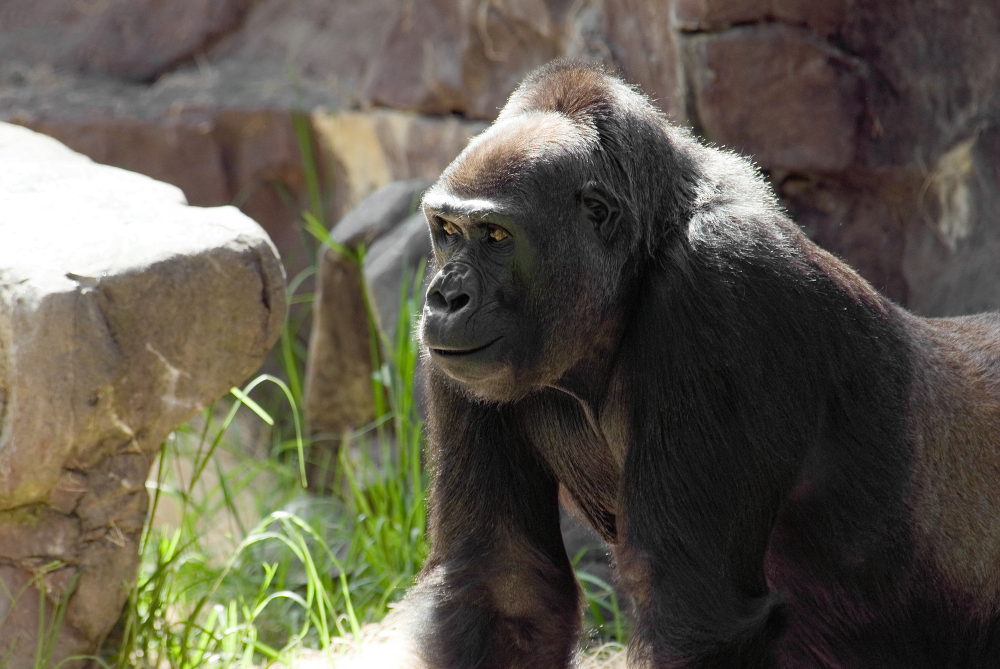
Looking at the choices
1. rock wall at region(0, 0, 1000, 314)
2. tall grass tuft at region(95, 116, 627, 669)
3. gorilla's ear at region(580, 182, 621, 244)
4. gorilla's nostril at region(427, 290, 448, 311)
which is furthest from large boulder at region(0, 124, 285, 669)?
rock wall at region(0, 0, 1000, 314)

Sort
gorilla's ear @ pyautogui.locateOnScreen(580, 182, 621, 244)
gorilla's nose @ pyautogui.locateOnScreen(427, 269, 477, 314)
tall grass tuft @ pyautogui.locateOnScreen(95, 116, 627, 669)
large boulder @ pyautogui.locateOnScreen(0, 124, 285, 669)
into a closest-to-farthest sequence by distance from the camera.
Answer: gorilla's nose @ pyautogui.locateOnScreen(427, 269, 477, 314)
gorilla's ear @ pyautogui.locateOnScreen(580, 182, 621, 244)
large boulder @ pyautogui.locateOnScreen(0, 124, 285, 669)
tall grass tuft @ pyautogui.locateOnScreen(95, 116, 627, 669)

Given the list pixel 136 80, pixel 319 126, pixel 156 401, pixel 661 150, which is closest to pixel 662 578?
pixel 661 150

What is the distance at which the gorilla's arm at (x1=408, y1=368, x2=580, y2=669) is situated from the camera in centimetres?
310

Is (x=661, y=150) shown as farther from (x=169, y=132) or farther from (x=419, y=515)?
(x=169, y=132)

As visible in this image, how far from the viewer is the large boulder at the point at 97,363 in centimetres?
305

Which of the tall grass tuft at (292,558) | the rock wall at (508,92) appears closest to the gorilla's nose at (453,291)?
the tall grass tuft at (292,558)

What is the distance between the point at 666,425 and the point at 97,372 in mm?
1649

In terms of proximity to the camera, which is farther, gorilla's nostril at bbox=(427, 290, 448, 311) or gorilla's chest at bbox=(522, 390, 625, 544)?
gorilla's chest at bbox=(522, 390, 625, 544)

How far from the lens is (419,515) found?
185 inches

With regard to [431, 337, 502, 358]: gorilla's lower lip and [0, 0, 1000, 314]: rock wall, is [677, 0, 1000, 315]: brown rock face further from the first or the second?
[431, 337, 502, 358]: gorilla's lower lip

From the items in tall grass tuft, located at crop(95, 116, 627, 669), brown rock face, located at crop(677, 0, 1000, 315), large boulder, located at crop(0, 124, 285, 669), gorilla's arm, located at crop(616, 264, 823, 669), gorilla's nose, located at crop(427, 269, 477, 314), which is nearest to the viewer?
gorilla's arm, located at crop(616, 264, 823, 669)

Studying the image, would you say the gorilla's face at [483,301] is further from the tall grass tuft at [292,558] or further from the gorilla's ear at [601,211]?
the tall grass tuft at [292,558]

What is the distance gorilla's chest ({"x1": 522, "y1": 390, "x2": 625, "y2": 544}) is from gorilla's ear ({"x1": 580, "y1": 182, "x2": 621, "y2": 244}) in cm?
55

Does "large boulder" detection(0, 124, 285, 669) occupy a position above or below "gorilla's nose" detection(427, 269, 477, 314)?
below
